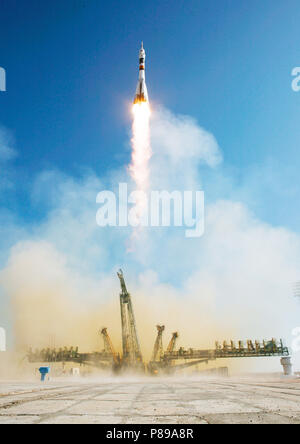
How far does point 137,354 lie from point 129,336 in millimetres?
5080

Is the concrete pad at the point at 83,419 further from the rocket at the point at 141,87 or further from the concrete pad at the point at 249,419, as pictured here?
the rocket at the point at 141,87

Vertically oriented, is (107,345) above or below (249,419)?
below

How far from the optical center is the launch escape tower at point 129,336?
7512 centimetres

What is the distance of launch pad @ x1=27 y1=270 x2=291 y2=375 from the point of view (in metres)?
75.9

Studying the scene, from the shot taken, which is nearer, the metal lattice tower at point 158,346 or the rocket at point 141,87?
the rocket at point 141,87

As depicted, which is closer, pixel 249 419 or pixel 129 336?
pixel 249 419

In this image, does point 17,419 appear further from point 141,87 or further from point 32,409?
point 141,87

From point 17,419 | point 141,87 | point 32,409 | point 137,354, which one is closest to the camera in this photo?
point 17,419

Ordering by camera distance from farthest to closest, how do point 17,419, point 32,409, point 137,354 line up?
point 137,354 < point 32,409 < point 17,419

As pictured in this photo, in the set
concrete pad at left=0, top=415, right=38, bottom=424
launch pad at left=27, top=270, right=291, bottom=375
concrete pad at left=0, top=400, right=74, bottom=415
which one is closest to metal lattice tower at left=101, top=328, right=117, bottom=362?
launch pad at left=27, top=270, right=291, bottom=375

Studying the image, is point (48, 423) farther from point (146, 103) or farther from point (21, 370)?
point (21, 370)

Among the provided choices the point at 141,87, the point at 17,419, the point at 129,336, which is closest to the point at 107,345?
the point at 129,336

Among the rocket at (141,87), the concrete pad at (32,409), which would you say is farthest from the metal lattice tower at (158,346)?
the concrete pad at (32,409)

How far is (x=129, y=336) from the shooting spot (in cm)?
7838
